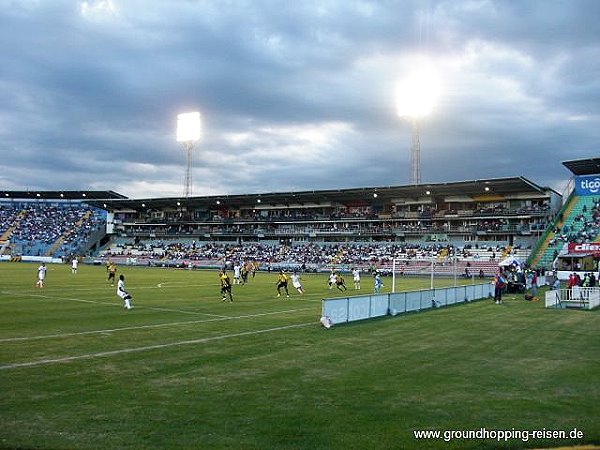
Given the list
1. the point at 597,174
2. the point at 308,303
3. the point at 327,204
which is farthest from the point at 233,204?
the point at 308,303

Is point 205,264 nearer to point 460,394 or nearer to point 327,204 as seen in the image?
point 327,204

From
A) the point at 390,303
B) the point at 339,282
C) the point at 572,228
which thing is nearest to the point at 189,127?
the point at 339,282

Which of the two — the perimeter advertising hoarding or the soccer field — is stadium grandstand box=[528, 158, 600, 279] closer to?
the perimeter advertising hoarding

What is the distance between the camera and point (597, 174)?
67938 mm

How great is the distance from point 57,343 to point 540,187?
67684 millimetres

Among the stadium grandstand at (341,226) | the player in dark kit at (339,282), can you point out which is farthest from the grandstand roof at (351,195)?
the player in dark kit at (339,282)

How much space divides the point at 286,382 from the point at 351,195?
246 feet

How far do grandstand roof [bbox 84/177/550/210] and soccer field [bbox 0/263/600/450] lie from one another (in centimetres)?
5295

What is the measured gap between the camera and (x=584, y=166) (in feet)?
217

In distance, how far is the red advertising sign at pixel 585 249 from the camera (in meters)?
49.3

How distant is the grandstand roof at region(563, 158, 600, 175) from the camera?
2534 inches

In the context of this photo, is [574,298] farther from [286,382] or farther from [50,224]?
[50,224]

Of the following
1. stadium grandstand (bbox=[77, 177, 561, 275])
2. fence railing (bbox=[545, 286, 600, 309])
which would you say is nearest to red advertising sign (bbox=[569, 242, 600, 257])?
stadium grandstand (bbox=[77, 177, 561, 275])

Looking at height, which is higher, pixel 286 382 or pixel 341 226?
pixel 341 226
